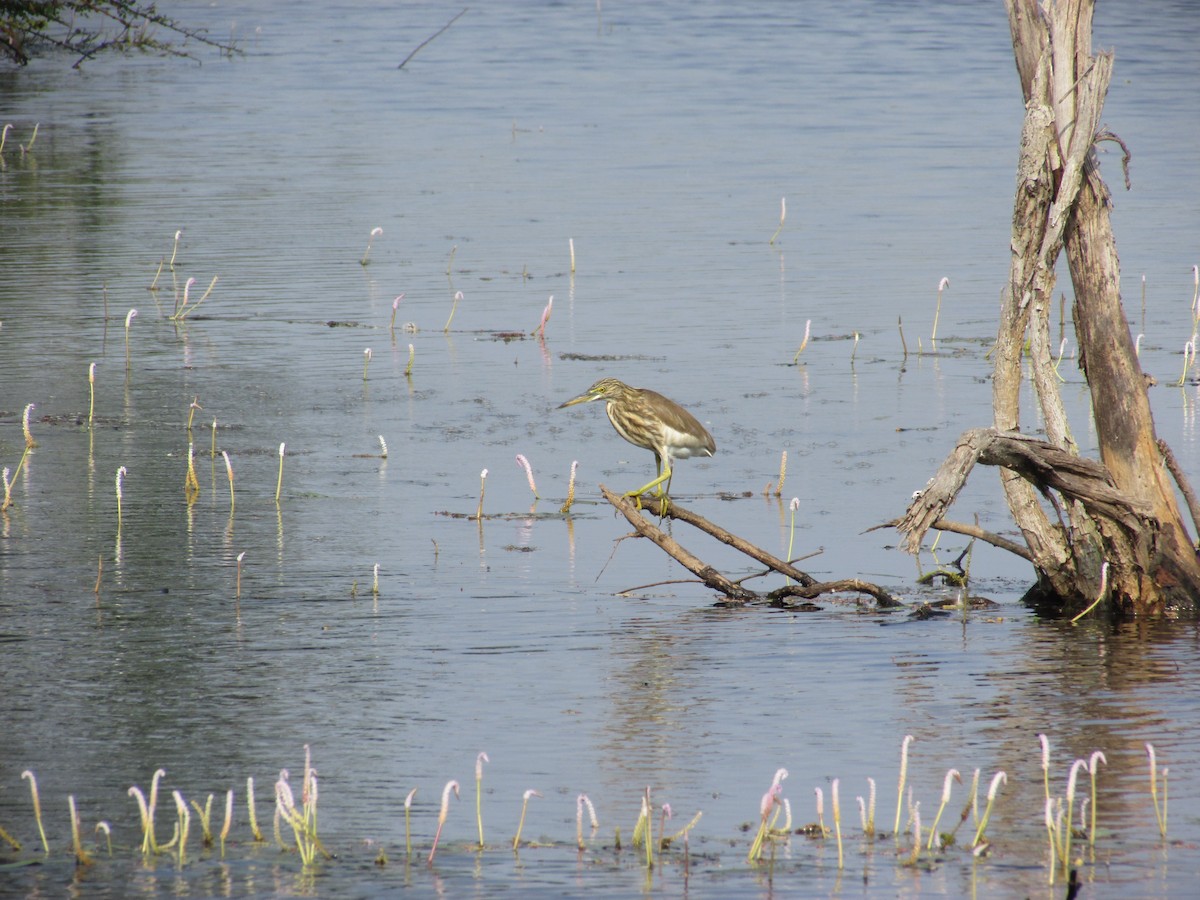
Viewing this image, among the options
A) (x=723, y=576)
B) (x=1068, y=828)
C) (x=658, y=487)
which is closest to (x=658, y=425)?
(x=658, y=487)

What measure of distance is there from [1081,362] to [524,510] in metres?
3.21

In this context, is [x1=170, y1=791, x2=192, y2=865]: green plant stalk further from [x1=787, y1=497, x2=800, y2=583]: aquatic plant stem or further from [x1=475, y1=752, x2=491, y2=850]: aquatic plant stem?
[x1=787, y1=497, x2=800, y2=583]: aquatic plant stem

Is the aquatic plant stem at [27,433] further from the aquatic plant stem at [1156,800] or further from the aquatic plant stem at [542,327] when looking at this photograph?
the aquatic plant stem at [1156,800]

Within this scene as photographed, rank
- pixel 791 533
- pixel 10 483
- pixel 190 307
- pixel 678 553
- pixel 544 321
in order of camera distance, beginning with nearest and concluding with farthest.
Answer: pixel 678 553 < pixel 791 533 < pixel 10 483 < pixel 544 321 < pixel 190 307

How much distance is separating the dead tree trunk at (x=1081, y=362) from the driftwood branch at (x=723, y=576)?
2.62 feet

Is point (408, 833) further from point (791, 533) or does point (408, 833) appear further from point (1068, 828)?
point (791, 533)

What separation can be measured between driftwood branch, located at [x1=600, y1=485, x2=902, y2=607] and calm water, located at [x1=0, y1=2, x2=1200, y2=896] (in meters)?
0.14

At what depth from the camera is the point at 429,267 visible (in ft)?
58.5

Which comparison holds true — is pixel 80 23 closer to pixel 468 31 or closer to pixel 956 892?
pixel 468 31

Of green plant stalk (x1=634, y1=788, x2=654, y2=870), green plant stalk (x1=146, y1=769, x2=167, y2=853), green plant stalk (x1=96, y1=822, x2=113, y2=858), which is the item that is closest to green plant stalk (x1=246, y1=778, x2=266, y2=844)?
green plant stalk (x1=146, y1=769, x2=167, y2=853)

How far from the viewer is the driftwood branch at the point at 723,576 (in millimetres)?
8625

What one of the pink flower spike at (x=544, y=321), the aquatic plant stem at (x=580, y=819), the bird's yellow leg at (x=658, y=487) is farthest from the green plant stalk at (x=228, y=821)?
the pink flower spike at (x=544, y=321)

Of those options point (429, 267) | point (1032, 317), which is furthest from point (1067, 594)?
point (429, 267)

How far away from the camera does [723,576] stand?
9055mm
